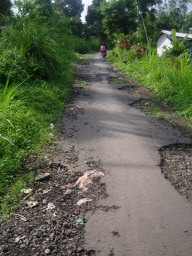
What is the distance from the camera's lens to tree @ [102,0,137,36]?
2581 cm

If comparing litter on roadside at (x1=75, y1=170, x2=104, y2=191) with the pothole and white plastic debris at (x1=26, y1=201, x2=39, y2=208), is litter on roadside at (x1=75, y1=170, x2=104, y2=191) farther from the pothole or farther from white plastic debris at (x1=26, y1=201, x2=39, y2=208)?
the pothole

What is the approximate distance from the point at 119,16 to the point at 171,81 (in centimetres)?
2109

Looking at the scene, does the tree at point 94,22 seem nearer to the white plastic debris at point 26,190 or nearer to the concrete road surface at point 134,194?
the concrete road surface at point 134,194

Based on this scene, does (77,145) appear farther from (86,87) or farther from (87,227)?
(86,87)

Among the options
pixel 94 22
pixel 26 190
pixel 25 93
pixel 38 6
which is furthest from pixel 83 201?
pixel 94 22

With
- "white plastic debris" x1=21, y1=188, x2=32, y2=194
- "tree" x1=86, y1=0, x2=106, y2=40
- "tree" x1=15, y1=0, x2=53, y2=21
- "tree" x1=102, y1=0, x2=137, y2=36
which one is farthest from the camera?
"tree" x1=86, y1=0, x2=106, y2=40

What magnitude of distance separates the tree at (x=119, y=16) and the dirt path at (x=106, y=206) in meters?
23.4

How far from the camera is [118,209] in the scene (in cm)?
257

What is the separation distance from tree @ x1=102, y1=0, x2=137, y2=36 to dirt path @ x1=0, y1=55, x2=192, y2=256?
2343 cm

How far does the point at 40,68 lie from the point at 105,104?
211cm

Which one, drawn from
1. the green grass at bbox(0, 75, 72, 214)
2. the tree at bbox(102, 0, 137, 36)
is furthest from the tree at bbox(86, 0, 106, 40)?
the green grass at bbox(0, 75, 72, 214)

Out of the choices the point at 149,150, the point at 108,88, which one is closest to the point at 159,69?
the point at 108,88

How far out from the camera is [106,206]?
103 inches

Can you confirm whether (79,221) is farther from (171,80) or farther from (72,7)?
(72,7)
